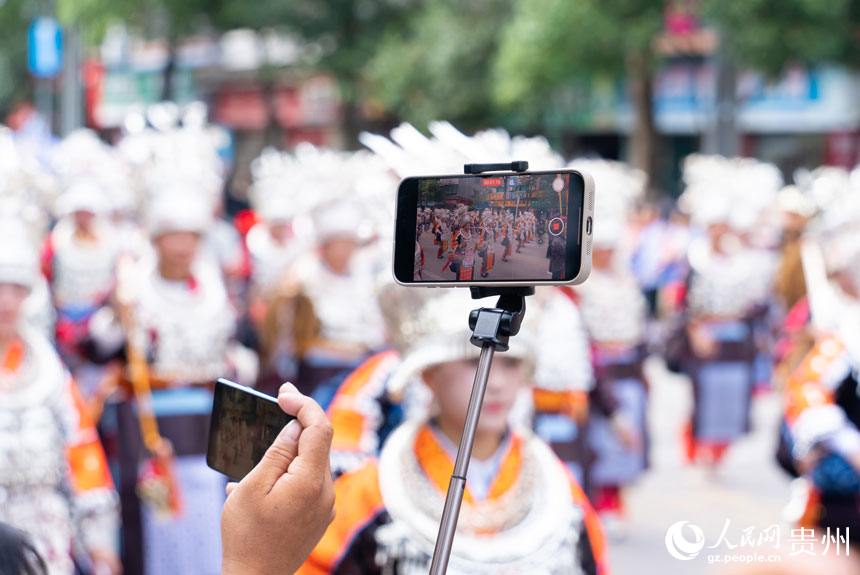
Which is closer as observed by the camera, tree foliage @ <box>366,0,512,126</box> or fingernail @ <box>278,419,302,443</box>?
fingernail @ <box>278,419,302,443</box>

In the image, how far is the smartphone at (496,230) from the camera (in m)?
1.77

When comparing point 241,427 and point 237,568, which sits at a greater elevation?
point 241,427

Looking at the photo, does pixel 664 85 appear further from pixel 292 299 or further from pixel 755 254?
pixel 292 299

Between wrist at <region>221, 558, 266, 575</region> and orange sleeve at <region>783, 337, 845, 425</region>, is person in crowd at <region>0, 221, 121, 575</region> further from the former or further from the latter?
wrist at <region>221, 558, 266, 575</region>

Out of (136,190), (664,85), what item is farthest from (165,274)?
(664,85)

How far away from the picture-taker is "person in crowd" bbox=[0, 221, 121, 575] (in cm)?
414

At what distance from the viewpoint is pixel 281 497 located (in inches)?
65.7

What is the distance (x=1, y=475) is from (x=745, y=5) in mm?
13942

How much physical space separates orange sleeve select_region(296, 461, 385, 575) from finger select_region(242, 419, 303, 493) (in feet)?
3.58

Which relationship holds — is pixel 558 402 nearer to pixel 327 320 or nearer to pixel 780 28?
pixel 327 320

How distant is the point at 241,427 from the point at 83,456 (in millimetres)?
2748

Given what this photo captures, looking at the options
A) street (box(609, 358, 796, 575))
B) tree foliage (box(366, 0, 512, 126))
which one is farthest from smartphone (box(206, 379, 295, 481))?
tree foliage (box(366, 0, 512, 126))

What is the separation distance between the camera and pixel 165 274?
5637 mm

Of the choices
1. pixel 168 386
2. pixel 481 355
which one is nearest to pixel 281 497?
pixel 481 355
